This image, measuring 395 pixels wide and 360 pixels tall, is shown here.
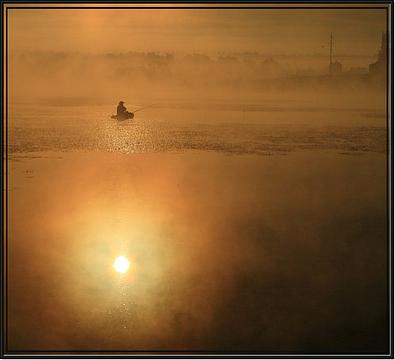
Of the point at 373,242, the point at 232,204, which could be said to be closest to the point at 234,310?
the point at 232,204

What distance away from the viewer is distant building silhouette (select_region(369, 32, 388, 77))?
304 centimetres

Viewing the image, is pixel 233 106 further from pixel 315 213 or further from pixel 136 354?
pixel 136 354

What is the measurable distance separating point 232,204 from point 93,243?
69 cm

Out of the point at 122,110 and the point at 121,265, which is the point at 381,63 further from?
the point at 121,265

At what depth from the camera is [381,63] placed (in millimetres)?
3049

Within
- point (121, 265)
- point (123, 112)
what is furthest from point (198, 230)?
point (123, 112)

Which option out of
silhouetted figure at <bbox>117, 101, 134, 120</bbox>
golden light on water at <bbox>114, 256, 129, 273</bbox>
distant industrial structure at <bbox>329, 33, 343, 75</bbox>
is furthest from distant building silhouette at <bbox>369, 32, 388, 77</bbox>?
golden light on water at <bbox>114, 256, 129, 273</bbox>

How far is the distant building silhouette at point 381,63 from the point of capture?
3.04 meters

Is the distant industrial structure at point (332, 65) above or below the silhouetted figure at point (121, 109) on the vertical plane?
above

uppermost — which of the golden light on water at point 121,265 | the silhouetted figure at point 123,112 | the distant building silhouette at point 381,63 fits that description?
the distant building silhouette at point 381,63

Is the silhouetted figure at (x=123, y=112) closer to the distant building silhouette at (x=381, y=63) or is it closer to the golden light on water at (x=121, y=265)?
the golden light on water at (x=121, y=265)

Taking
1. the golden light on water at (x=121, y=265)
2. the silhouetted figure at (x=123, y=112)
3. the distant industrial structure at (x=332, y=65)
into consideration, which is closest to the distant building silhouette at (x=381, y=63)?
the distant industrial structure at (x=332, y=65)

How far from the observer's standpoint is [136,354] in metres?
3.04

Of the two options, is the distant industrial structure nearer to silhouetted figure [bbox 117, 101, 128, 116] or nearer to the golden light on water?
silhouetted figure [bbox 117, 101, 128, 116]
